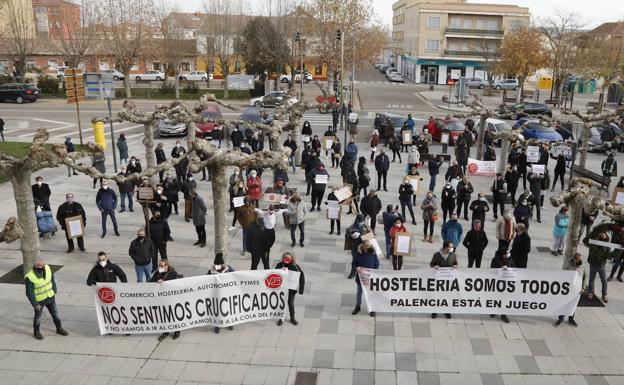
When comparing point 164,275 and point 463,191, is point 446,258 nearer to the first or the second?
point 164,275

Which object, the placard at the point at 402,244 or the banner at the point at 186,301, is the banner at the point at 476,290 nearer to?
the placard at the point at 402,244

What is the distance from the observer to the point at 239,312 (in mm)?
10180

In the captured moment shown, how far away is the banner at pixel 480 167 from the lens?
61.1ft

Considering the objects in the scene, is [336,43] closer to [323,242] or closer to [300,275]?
[323,242]

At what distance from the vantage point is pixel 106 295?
9719 mm

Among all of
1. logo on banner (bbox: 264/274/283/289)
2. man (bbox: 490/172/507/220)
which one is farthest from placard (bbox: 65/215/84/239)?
man (bbox: 490/172/507/220)

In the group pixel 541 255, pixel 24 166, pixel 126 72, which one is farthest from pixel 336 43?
pixel 24 166

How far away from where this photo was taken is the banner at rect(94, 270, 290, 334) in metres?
9.70

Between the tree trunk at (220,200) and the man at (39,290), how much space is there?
3.66 meters

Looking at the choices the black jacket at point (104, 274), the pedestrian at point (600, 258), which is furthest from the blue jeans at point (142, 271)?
the pedestrian at point (600, 258)

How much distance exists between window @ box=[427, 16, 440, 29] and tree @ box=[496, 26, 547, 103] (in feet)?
74.4

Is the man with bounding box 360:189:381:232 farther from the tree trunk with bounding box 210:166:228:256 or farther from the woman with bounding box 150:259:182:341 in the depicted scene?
the woman with bounding box 150:259:182:341

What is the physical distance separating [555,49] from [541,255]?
43.8 metres

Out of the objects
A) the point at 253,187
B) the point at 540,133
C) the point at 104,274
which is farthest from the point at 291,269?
the point at 540,133
